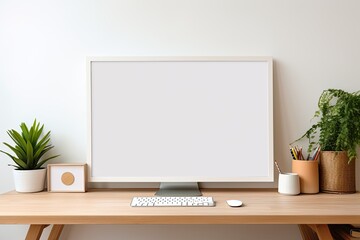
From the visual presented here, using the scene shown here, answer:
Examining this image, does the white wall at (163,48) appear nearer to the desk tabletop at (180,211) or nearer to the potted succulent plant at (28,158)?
the potted succulent plant at (28,158)

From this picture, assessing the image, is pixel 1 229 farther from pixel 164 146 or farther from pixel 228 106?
pixel 228 106

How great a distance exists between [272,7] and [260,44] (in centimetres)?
20

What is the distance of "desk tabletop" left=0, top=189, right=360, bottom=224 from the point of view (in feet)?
3.59

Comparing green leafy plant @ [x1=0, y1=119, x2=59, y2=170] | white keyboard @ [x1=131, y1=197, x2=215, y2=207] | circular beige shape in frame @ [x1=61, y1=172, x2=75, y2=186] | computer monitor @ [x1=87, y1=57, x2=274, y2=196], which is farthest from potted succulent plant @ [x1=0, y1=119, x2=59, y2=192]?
white keyboard @ [x1=131, y1=197, x2=215, y2=207]

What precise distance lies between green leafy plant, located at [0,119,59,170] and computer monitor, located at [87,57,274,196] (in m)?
0.25

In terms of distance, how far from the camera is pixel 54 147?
62.3 inches

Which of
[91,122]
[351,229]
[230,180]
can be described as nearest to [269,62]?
[230,180]

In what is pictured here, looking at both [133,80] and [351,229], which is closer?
[351,229]

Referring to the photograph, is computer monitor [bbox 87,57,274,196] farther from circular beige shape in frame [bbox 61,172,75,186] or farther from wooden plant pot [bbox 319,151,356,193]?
wooden plant pot [bbox 319,151,356,193]

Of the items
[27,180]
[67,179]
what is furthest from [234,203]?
[27,180]

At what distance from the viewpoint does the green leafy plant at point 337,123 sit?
1369mm

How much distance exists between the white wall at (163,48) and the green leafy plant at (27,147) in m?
0.09

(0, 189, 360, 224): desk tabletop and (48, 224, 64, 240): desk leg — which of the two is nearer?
(0, 189, 360, 224): desk tabletop

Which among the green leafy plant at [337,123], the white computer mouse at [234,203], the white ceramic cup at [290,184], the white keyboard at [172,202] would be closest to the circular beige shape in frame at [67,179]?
the white keyboard at [172,202]
